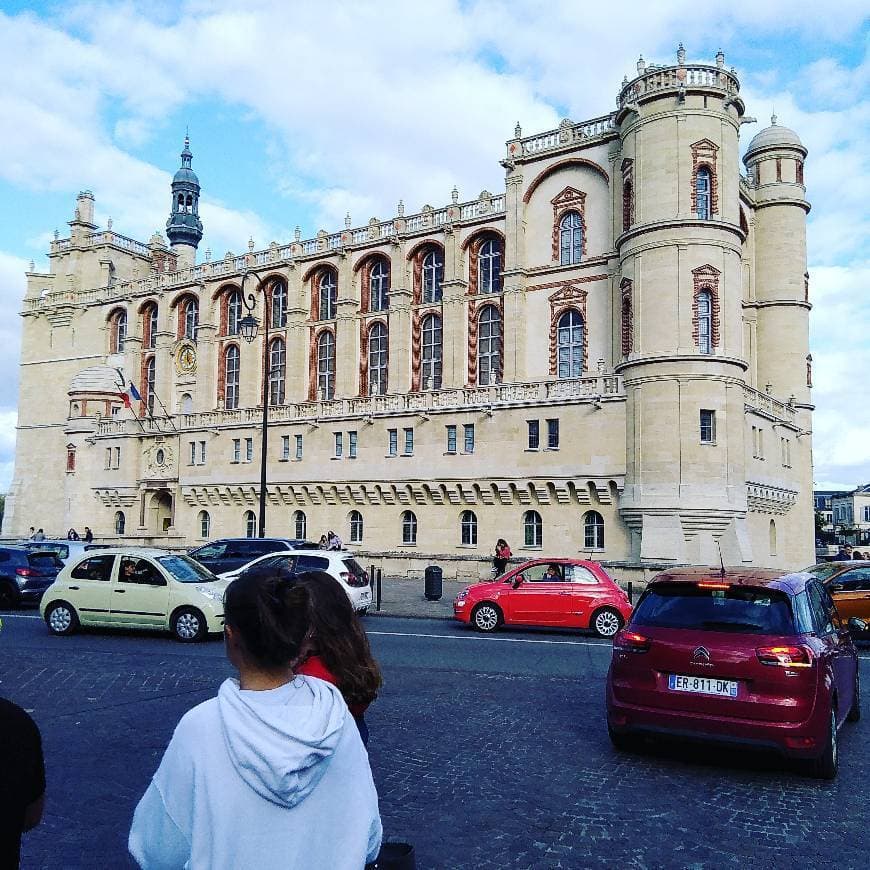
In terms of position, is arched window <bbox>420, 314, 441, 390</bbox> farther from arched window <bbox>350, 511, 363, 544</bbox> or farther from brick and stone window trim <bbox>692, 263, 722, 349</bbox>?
brick and stone window trim <bbox>692, 263, 722, 349</bbox>

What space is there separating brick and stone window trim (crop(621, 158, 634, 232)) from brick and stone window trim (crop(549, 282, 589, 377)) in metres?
3.61

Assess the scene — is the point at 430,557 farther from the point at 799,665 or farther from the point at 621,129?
the point at 799,665

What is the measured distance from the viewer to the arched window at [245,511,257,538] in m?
44.0

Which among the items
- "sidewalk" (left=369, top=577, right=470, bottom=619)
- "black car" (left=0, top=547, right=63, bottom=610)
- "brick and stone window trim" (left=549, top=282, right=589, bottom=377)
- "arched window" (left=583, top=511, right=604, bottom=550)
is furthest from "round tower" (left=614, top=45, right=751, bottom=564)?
"black car" (left=0, top=547, right=63, bottom=610)

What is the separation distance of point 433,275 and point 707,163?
1588 centimetres

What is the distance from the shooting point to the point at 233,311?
52.1m

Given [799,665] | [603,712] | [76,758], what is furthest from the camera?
[603,712]

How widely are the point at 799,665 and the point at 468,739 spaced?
3336 mm

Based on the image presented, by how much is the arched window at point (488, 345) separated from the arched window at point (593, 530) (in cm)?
1016

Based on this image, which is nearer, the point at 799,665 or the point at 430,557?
the point at 799,665

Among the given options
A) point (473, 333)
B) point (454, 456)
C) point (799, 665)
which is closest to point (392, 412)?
point (454, 456)

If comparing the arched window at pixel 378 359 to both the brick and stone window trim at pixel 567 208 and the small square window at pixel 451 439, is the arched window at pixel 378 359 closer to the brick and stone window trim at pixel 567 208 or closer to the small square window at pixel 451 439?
the small square window at pixel 451 439

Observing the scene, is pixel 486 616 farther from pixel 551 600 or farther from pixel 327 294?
pixel 327 294

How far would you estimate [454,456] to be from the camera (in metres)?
36.7
